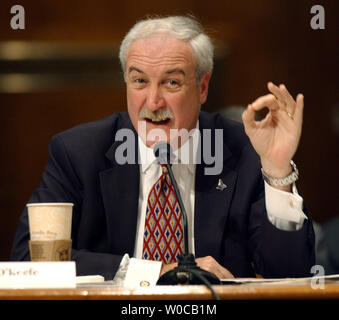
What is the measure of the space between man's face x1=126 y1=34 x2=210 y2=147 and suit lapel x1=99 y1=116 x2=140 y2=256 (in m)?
0.13

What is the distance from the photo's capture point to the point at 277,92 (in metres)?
1.73

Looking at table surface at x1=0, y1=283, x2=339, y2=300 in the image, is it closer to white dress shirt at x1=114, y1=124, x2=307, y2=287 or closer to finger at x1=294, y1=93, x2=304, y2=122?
white dress shirt at x1=114, y1=124, x2=307, y2=287

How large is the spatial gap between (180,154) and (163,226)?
31 centimetres

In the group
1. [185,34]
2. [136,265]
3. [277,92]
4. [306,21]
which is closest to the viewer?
[136,265]

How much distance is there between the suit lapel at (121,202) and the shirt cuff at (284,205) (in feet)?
1.67

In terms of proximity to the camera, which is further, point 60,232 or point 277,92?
point 277,92

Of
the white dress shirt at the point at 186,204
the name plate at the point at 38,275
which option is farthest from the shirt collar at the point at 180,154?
the name plate at the point at 38,275

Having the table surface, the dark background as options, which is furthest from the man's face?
the dark background

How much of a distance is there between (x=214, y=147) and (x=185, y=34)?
1.35 ft

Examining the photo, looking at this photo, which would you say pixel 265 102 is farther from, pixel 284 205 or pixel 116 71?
Answer: pixel 116 71

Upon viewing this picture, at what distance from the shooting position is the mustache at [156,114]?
214 centimetres

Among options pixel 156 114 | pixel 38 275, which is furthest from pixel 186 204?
pixel 38 275
